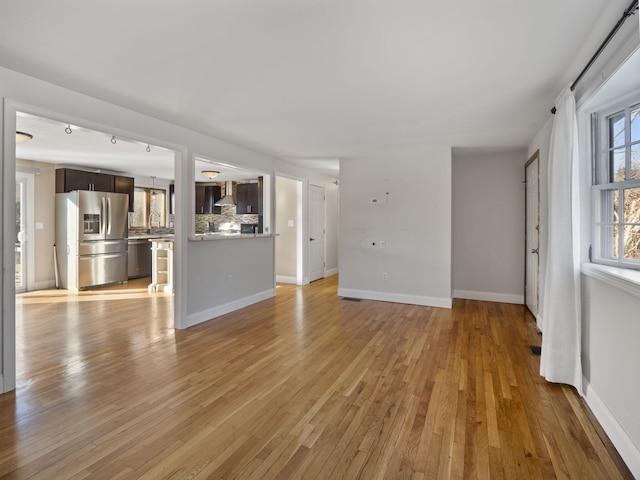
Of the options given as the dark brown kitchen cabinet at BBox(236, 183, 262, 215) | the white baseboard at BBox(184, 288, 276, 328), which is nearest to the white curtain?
the white baseboard at BBox(184, 288, 276, 328)

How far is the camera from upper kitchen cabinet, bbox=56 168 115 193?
6.39 meters

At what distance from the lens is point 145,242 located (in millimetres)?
7758

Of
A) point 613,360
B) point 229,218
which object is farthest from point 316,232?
point 613,360

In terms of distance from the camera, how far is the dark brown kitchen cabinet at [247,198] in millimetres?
7891

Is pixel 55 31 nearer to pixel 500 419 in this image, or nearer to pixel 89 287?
pixel 500 419

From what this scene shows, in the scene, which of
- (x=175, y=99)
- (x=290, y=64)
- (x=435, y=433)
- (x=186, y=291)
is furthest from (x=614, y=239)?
(x=186, y=291)

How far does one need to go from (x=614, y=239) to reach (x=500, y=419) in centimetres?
142

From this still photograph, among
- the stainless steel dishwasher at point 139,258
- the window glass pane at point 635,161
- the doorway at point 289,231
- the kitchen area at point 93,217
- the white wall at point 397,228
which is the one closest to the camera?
the window glass pane at point 635,161

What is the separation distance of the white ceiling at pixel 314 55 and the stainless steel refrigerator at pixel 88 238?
160 inches

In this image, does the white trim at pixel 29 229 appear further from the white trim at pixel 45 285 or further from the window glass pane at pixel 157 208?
the window glass pane at pixel 157 208

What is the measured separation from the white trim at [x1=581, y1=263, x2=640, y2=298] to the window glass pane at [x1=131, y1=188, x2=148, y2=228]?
8.76m

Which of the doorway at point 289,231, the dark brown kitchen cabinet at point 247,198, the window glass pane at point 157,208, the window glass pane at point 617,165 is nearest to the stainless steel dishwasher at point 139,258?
the window glass pane at point 157,208

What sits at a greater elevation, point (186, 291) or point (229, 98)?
point (229, 98)

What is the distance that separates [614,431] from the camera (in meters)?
1.88
